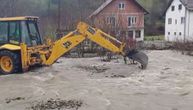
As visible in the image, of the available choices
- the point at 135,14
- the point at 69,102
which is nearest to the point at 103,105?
the point at 69,102

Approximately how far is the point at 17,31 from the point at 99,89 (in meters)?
5.54

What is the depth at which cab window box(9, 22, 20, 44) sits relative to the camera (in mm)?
17156

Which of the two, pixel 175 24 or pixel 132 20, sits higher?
pixel 132 20

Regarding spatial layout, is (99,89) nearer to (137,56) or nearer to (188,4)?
(137,56)

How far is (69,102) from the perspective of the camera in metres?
11.4

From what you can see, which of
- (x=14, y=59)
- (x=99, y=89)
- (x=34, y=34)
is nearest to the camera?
(x=99, y=89)

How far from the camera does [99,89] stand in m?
13.6

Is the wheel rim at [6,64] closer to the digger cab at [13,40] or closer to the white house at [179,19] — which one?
the digger cab at [13,40]

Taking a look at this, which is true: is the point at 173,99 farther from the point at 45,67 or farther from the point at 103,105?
the point at 45,67

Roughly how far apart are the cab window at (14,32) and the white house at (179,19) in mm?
37299

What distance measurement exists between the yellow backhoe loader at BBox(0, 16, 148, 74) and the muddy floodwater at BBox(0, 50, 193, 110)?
1.89 ft

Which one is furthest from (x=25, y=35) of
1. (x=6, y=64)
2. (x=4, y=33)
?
(x=6, y=64)

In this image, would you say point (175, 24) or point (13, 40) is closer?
point (13, 40)

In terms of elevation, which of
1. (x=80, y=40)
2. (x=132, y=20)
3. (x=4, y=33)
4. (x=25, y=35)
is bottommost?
(x=80, y=40)
